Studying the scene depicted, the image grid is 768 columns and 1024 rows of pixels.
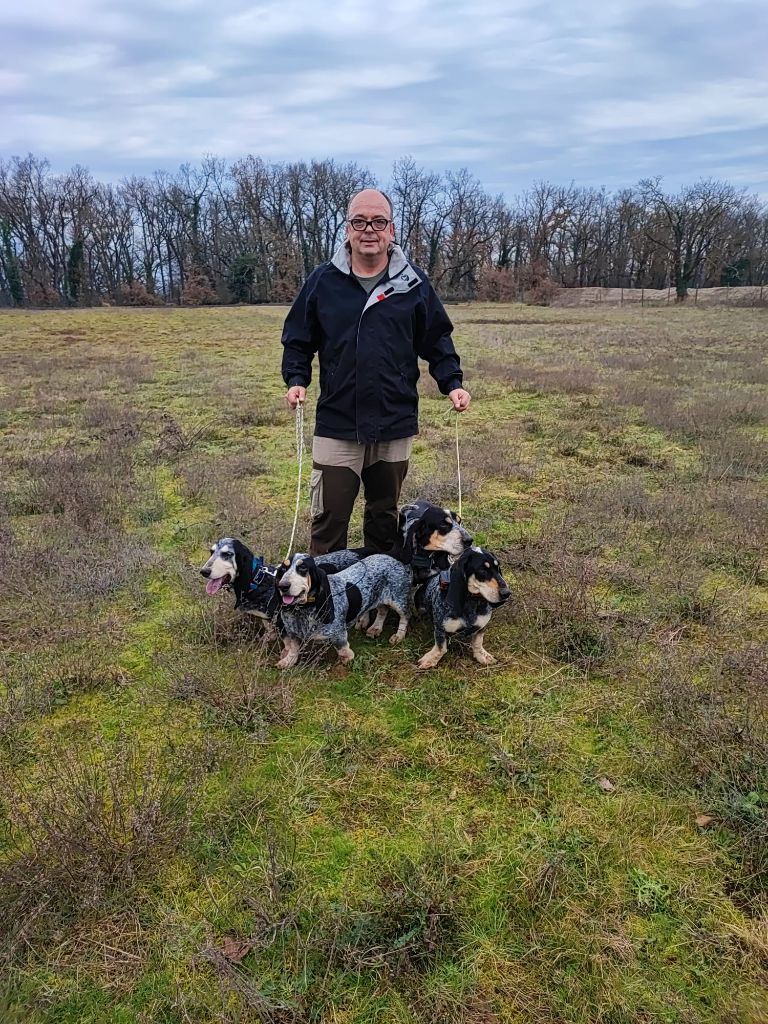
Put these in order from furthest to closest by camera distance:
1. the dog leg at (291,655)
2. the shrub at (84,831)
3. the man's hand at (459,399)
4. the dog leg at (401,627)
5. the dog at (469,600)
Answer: the dog leg at (401,627) → the man's hand at (459,399) → the dog leg at (291,655) → the dog at (469,600) → the shrub at (84,831)

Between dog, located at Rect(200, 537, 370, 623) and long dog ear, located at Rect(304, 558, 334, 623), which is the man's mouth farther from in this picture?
long dog ear, located at Rect(304, 558, 334, 623)

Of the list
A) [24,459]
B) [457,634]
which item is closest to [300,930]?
[457,634]

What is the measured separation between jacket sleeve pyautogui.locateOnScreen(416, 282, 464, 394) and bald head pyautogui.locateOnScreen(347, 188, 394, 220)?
627 mm

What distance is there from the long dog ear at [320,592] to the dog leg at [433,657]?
0.67 m

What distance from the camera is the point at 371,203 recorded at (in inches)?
140

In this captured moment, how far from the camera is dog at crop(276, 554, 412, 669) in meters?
3.77

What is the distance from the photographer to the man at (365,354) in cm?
382

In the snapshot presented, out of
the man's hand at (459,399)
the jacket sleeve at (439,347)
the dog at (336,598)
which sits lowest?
the dog at (336,598)

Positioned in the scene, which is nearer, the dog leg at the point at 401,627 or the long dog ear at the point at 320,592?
the long dog ear at the point at 320,592

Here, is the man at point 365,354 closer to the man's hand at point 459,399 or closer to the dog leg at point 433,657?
the man's hand at point 459,399

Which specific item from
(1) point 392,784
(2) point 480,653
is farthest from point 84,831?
(2) point 480,653

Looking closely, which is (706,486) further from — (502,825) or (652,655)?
(502,825)

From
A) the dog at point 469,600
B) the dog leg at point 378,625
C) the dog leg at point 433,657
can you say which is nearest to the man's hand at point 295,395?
the dog at point 469,600

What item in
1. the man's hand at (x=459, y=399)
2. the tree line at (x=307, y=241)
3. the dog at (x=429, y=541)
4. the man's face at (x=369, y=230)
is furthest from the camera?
the tree line at (x=307, y=241)
